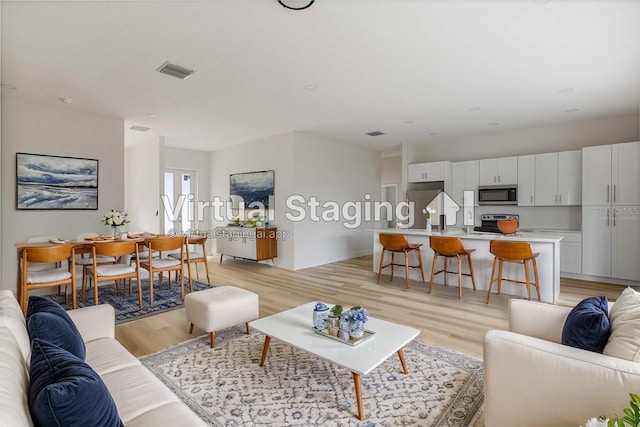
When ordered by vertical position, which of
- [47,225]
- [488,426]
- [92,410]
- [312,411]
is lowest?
[312,411]

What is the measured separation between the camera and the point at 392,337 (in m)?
2.09

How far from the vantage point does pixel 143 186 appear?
262 inches

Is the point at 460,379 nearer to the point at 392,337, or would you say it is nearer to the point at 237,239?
the point at 392,337

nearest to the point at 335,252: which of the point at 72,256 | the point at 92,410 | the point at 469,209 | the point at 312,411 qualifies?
the point at 469,209

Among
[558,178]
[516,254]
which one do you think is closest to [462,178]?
[558,178]

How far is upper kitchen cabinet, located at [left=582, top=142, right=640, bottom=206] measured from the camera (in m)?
4.67

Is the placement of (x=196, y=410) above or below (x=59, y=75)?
below

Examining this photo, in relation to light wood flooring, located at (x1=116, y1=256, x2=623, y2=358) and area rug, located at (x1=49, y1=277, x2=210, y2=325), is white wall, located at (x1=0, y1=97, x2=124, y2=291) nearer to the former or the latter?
area rug, located at (x1=49, y1=277, x2=210, y2=325)

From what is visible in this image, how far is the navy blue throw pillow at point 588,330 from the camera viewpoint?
1.38 m

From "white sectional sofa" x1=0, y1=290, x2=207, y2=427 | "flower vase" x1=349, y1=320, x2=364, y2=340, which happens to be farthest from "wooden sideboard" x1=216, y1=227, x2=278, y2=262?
"flower vase" x1=349, y1=320, x2=364, y2=340

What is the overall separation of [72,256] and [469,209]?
665 cm

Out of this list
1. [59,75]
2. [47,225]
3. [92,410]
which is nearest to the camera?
[92,410]

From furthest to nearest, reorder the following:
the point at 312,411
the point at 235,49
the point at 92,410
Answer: the point at 235,49 < the point at 312,411 < the point at 92,410

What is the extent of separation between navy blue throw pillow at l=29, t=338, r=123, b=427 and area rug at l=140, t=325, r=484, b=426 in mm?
1011
